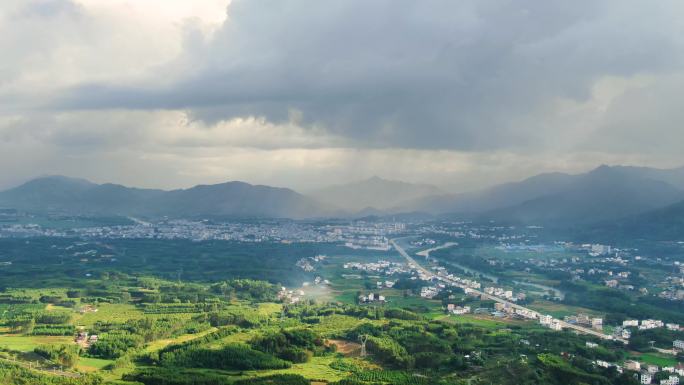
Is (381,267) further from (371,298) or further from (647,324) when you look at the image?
(647,324)

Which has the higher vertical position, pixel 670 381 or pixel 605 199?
pixel 605 199

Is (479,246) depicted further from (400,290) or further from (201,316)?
(201,316)

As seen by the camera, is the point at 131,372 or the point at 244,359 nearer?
the point at 131,372

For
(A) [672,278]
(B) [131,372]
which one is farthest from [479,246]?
(B) [131,372]

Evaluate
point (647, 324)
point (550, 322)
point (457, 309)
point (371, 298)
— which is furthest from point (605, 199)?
point (550, 322)

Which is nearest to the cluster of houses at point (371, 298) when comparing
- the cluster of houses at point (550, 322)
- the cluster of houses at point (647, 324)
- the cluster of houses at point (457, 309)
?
Result: the cluster of houses at point (457, 309)

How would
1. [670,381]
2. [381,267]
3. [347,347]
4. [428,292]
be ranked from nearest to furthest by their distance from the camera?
[670,381], [347,347], [428,292], [381,267]

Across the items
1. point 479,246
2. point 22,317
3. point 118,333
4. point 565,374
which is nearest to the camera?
point 565,374

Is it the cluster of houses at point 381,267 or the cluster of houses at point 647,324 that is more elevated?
the cluster of houses at point 381,267

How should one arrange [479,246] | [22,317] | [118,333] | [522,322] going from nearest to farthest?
[118,333], [22,317], [522,322], [479,246]

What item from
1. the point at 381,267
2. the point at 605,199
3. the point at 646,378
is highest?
the point at 605,199

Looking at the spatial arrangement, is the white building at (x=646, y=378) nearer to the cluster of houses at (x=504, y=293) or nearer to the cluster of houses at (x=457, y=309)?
the cluster of houses at (x=457, y=309)
